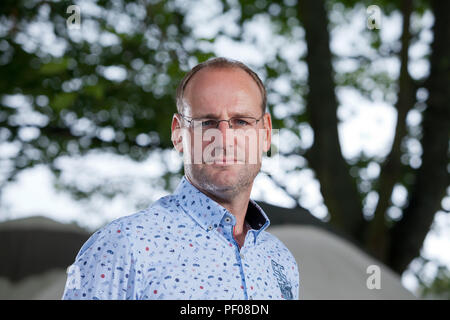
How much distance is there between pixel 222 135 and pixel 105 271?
252 millimetres

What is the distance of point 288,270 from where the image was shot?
3.40 ft

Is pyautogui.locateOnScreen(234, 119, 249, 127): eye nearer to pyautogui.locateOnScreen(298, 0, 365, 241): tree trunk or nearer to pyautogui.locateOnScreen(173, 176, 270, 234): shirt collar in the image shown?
pyautogui.locateOnScreen(173, 176, 270, 234): shirt collar

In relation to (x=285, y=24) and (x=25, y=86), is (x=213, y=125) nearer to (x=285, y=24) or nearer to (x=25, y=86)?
(x=25, y=86)

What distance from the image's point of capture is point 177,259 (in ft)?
2.78

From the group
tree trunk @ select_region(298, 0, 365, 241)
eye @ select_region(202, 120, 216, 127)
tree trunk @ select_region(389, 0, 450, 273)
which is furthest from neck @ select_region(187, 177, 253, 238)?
tree trunk @ select_region(389, 0, 450, 273)

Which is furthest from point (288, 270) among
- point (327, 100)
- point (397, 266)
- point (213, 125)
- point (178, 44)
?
point (397, 266)

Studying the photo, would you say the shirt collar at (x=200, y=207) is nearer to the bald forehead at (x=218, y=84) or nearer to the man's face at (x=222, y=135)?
the man's face at (x=222, y=135)

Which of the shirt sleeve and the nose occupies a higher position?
the nose

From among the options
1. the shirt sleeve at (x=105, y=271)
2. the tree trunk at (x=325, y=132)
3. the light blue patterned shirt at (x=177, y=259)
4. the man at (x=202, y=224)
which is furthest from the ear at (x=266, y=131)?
the tree trunk at (x=325, y=132)

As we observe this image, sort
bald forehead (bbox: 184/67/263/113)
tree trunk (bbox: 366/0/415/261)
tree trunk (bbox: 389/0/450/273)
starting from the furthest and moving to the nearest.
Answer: tree trunk (bbox: 389/0/450/273) < tree trunk (bbox: 366/0/415/261) < bald forehead (bbox: 184/67/263/113)

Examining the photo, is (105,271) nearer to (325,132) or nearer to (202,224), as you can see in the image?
(202,224)

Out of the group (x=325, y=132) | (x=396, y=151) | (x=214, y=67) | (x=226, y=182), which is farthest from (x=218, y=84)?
(x=396, y=151)

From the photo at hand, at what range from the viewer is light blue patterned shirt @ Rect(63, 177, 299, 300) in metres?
0.79

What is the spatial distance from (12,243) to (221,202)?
2047 mm
